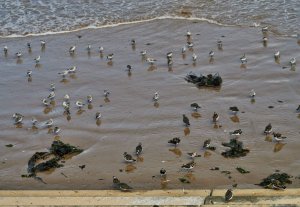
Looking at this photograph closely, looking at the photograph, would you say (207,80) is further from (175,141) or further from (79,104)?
(79,104)

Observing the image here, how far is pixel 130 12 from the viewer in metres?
26.1

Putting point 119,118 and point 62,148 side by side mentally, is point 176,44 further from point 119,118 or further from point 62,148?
point 62,148

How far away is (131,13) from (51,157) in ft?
42.5

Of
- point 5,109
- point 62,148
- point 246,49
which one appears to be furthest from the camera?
point 246,49

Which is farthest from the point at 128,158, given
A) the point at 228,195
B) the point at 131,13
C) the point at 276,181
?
the point at 131,13

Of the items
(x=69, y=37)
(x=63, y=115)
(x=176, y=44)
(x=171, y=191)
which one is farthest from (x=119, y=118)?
(x=69, y=37)

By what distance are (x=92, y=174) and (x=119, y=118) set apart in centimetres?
292

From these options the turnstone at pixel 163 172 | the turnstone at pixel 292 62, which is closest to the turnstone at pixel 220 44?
the turnstone at pixel 292 62

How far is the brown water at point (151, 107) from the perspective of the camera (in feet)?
44.0

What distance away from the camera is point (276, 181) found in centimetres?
1211

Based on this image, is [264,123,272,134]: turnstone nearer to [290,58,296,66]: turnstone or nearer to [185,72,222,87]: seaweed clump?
[185,72,222,87]: seaweed clump

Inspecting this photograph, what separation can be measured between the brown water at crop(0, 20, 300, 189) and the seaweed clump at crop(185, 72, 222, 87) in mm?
241

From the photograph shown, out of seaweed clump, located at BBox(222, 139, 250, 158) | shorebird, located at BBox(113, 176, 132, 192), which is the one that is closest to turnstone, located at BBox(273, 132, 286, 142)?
seaweed clump, located at BBox(222, 139, 250, 158)

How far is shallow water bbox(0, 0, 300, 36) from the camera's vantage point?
2402cm
